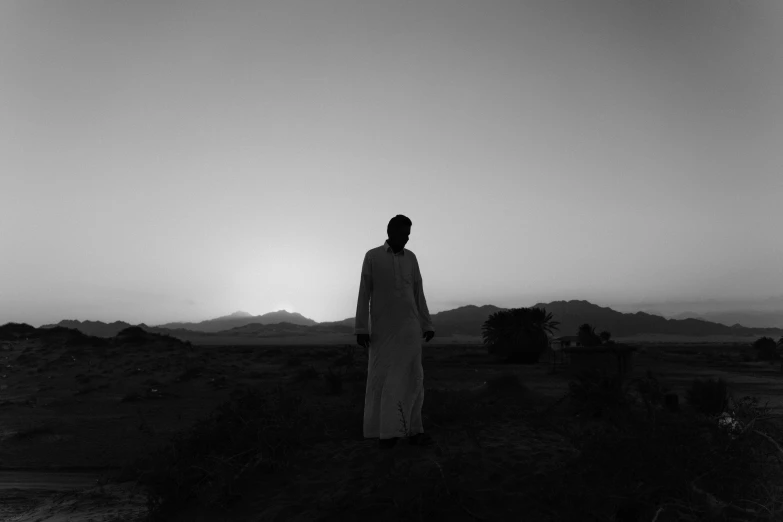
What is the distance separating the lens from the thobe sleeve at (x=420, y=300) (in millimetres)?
5320

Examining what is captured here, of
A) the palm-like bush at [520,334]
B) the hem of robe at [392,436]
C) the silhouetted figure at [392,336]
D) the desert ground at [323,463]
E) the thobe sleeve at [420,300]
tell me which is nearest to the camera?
the desert ground at [323,463]

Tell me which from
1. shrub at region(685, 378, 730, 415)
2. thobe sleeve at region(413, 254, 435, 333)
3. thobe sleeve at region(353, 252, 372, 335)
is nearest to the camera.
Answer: thobe sleeve at region(353, 252, 372, 335)

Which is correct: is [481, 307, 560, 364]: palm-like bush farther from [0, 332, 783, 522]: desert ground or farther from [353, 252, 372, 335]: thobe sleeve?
[353, 252, 372, 335]: thobe sleeve

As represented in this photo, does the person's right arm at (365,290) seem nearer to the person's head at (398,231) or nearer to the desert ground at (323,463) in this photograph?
the person's head at (398,231)

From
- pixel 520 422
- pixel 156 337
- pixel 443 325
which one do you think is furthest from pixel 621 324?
pixel 520 422

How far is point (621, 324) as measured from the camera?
155 m

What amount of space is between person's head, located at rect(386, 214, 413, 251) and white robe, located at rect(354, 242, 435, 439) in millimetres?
85

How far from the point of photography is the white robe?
487 cm

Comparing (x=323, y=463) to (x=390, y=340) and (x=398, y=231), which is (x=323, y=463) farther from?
(x=398, y=231)

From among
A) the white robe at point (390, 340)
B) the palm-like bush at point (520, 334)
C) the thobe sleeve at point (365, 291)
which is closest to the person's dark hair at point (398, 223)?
the white robe at point (390, 340)

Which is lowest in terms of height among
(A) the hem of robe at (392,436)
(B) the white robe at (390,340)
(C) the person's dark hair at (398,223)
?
(A) the hem of robe at (392,436)

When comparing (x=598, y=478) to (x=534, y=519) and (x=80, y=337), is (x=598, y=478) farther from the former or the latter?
(x=80, y=337)

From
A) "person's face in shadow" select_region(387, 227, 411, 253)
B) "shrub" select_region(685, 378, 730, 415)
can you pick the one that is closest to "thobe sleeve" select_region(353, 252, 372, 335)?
"person's face in shadow" select_region(387, 227, 411, 253)

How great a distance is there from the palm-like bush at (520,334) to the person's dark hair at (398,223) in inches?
736
